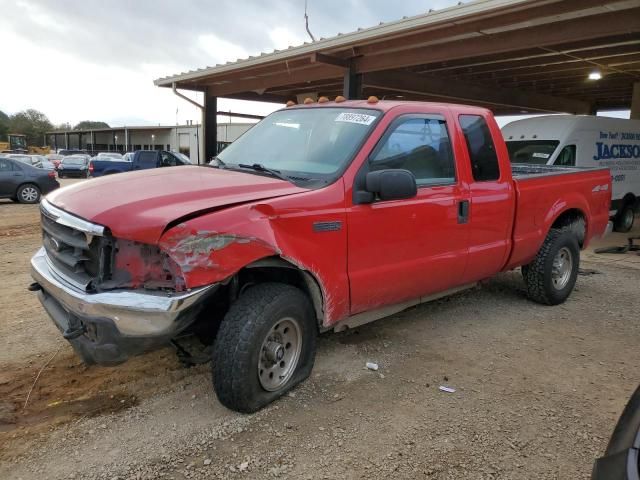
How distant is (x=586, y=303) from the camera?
5.70m

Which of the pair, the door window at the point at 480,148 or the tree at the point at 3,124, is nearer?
the door window at the point at 480,148

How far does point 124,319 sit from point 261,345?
0.80 metres

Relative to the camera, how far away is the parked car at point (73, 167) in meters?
29.7

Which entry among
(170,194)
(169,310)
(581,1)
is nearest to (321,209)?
(170,194)

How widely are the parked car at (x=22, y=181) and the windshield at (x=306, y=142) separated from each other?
43.5 ft

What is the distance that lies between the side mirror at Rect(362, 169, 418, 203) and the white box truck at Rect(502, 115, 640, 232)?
25.1 ft

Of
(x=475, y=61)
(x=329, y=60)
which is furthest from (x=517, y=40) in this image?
(x=329, y=60)

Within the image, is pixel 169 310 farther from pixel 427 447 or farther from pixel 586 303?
pixel 586 303

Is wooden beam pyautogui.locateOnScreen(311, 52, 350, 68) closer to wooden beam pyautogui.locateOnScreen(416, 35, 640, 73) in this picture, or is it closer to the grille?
wooden beam pyautogui.locateOnScreen(416, 35, 640, 73)

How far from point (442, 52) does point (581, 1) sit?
2.97m

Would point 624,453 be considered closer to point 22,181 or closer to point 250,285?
point 250,285

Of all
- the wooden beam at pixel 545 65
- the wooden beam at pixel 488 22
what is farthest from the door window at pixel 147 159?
the wooden beam at pixel 488 22

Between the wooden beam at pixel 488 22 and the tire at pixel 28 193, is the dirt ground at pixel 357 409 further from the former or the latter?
the tire at pixel 28 193

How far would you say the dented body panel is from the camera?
2754 mm
